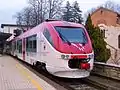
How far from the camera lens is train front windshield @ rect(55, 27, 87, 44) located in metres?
15.2

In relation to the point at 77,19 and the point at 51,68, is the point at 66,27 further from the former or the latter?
the point at 77,19

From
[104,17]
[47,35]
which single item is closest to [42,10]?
[104,17]

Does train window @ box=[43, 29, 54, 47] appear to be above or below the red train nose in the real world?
above

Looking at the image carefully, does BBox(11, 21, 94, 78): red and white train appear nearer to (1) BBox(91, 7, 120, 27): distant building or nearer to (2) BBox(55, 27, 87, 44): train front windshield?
(2) BBox(55, 27, 87, 44): train front windshield

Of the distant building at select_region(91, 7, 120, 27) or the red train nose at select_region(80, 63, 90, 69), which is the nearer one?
the red train nose at select_region(80, 63, 90, 69)

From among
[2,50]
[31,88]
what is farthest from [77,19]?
[31,88]

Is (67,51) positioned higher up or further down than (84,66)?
higher up

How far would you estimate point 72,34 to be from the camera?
15.6m

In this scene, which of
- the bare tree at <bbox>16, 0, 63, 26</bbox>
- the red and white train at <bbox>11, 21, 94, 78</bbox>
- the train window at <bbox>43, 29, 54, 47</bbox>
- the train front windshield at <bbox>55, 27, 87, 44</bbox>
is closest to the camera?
the red and white train at <bbox>11, 21, 94, 78</bbox>

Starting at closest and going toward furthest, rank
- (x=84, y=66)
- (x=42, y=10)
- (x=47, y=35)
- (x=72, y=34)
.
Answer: (x=84, y=66) < (x=72, y=34) < (x=47, y=35) < (x=42, y=10)

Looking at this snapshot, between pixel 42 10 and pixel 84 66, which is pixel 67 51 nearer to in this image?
pixel 84 66

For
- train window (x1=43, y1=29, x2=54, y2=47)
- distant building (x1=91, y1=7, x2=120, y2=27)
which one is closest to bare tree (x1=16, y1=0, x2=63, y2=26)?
distant building (x1=91, y1=7, x2=120, y2=27)

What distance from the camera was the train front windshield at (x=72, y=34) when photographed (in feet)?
49.9

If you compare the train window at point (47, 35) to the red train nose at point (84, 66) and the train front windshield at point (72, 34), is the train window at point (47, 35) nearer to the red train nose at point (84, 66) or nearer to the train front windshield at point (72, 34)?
the train front windshield at point (72, 34)
